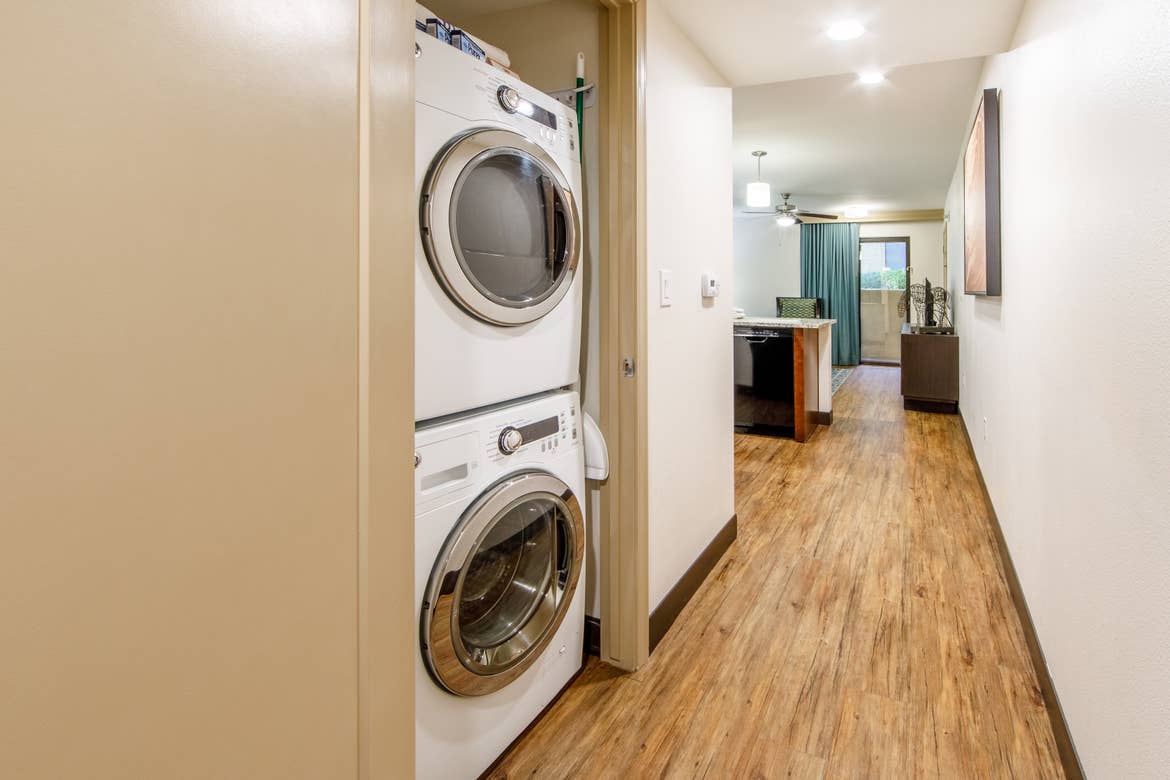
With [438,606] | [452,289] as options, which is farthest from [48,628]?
[452,289]

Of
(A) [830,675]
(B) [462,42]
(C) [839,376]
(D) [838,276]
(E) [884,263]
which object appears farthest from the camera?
(E) [884,263]

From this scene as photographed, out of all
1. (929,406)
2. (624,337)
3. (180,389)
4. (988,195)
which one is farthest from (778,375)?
(180,389)

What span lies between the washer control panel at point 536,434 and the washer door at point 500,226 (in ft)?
0.82

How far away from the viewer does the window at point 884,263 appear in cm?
1025

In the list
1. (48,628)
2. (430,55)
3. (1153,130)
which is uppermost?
(430,55)

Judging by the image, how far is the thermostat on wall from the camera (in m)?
2.56

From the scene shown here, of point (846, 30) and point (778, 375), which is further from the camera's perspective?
point (778, 375)

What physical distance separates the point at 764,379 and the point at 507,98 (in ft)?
13.3

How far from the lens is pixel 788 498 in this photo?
364 cm

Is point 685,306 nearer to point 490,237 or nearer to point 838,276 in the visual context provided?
point 490,237

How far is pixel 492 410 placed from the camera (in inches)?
60.2

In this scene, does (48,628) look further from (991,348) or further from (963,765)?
(991,348)

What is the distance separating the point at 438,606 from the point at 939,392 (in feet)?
19.8

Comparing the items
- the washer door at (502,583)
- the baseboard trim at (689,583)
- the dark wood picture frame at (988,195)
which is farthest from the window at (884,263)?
the washer door at (502,583)
